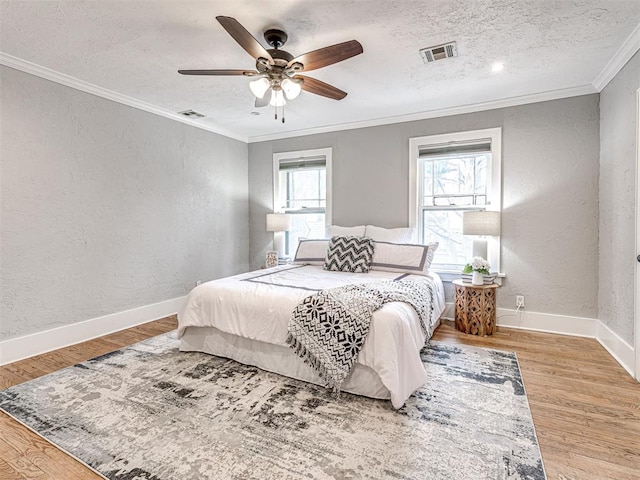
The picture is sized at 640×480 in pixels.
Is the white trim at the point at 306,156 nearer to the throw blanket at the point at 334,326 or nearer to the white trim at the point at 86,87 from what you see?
the white trim at the point at 86,87

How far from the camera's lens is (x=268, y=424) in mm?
1930

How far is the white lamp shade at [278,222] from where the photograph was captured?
4.79 meters

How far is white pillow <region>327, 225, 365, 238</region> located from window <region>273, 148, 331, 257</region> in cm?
28

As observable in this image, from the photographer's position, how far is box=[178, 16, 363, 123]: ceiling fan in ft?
6.76

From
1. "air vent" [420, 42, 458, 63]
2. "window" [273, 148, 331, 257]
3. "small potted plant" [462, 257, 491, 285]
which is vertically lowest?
"small potted plant" [462, 257, 491, 285]

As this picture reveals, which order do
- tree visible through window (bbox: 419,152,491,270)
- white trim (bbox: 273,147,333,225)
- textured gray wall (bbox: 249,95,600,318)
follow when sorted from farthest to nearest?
white trim (bbox: 273,147,333,225) → tree visible through window (bbox: 419,152,491,270) → textured gray wall (bbox: 249,95,600,318)

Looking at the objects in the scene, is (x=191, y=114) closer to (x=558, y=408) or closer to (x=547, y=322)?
(x=558, y=408)

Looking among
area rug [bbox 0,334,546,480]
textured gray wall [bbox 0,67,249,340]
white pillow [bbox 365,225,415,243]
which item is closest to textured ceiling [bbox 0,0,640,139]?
textured gray wall [bbox 0,67,249,340]

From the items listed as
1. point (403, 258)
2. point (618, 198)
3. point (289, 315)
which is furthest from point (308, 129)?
point (618, 198)

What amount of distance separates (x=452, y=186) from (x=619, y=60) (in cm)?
177

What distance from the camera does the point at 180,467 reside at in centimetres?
160

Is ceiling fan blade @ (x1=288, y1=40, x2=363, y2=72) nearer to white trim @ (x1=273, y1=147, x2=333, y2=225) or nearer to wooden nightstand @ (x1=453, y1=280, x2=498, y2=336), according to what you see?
white trim @ (x1=273, y1=147, x2=333, y2=225)

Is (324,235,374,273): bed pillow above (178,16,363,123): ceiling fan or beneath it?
beneath

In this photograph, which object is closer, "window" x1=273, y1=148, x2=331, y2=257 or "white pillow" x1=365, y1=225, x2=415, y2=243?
"white pillow" x1=365, y1=225, x2=415, y2=243
